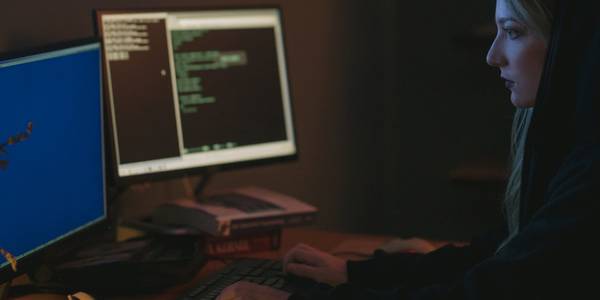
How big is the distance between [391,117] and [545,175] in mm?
1677

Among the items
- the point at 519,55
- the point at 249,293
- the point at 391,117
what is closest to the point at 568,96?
the point at 519,55

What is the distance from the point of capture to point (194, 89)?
1855 millimetres

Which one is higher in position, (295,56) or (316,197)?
(295,56)

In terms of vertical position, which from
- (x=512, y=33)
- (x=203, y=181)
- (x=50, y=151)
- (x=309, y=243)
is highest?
(x=512, y=33)

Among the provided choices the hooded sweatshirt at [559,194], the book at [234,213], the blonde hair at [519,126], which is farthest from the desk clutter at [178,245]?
the blonde hair at [519,126]

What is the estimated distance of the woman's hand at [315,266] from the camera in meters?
1.56

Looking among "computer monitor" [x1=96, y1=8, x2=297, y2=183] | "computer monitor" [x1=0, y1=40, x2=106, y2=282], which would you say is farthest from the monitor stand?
"computer monitor" [x1=0, y1=40, x2=106, y2=282]

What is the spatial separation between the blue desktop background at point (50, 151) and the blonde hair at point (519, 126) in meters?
0.73

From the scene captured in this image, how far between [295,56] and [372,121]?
0.51 meters

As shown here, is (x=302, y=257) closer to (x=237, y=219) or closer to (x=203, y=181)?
(x=237, y=219)

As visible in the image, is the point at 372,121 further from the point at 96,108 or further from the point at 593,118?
the point at 593,118

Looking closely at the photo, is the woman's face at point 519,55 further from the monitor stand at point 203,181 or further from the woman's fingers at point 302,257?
the monitor stand at point 203,181

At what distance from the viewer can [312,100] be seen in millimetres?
2680

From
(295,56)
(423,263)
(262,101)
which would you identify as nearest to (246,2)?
(295,56)
